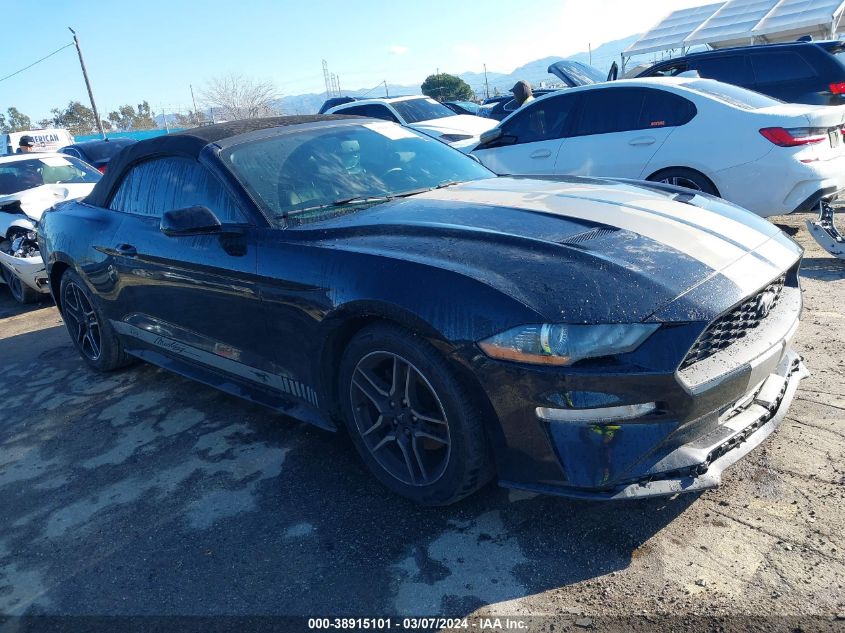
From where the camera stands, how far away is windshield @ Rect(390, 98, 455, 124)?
11867mm

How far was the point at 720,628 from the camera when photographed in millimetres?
1960

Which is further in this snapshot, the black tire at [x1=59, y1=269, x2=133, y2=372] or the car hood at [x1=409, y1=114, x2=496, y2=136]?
the car hood at [x1=409, y1=114, x2=496, y2=136]

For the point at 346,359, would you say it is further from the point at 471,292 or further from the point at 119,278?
the point at 119,278

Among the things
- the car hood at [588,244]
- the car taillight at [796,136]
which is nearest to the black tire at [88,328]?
the car hood at [588,244]

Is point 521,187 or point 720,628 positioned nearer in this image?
point 720,628

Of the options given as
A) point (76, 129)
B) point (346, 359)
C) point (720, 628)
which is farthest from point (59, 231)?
point (76, 129)

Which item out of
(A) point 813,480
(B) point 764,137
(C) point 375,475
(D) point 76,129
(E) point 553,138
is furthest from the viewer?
(D) point 76,129

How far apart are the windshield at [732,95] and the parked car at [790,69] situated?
2.92m

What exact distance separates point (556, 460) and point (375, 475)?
91 cm

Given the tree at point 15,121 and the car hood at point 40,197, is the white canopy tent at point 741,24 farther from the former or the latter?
the tree at point 15,121

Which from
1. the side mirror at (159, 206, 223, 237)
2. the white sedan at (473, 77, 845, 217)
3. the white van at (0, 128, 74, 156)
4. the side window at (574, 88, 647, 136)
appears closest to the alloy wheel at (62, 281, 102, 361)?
the side mirror at (159, 206, 223, 237)

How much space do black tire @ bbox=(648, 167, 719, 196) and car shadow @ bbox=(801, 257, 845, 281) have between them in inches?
37.6

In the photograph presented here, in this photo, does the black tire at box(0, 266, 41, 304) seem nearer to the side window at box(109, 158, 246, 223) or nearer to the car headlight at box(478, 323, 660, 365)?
the side window at box(109, 158, 246, 223)

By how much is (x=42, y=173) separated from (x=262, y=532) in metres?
7.47
